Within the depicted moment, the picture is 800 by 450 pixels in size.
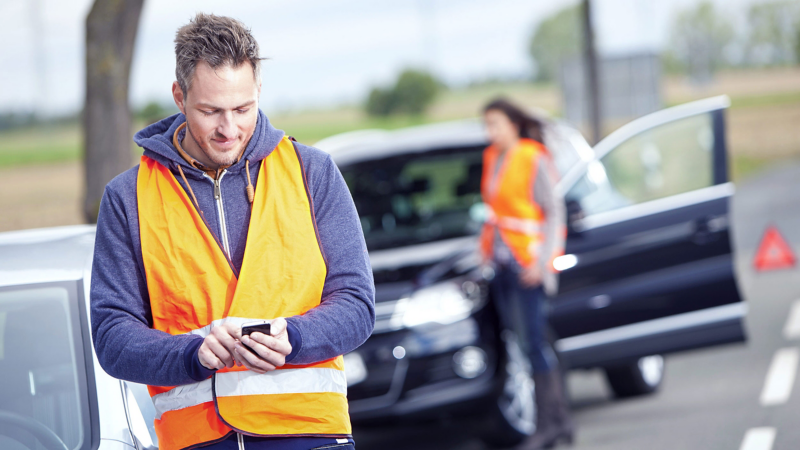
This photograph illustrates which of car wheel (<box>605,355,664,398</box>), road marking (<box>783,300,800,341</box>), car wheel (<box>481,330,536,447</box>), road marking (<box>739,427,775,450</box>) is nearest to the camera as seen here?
road marking (<box>739,427,775,450</box>)

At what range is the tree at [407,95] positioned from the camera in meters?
51.6

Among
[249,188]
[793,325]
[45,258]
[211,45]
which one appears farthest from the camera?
[793,325]

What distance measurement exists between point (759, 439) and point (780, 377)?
152 cm

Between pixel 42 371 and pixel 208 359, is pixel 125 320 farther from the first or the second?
pixel 42 371

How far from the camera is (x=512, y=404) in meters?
5.84

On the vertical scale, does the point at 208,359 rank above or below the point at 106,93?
A: below

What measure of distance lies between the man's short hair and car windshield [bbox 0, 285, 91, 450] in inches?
41.7

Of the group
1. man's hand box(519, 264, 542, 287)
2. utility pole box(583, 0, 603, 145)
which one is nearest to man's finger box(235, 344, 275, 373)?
man's hand box(519, 264, 542, 287)

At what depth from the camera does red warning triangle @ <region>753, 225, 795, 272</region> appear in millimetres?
10102

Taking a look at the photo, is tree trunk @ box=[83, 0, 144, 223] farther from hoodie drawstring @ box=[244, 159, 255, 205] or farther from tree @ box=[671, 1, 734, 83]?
tree @ box=[671, 1, 734, 83]

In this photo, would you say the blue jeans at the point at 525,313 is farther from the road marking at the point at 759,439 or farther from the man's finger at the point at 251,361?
the man's finger at the point at 251,361

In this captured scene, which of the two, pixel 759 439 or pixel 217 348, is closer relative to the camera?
pixel 217 348

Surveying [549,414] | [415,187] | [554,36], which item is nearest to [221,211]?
[549,414]

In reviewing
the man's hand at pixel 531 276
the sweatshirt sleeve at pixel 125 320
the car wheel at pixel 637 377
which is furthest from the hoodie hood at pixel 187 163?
the car wheel at pixel 637 377
